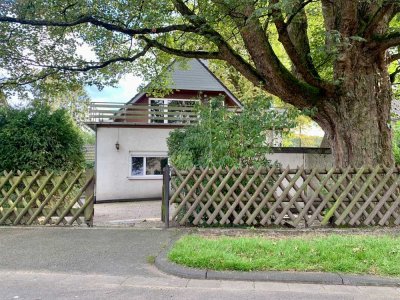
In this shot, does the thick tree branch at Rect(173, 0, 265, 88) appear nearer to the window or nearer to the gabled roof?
the window

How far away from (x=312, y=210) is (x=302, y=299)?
12.7 feet

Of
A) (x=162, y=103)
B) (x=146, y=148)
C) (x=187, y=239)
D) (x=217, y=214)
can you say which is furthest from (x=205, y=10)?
(x=162, y=103)

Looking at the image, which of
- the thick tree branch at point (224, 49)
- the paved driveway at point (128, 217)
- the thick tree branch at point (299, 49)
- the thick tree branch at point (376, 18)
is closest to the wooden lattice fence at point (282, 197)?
the paved driveway at point (128, 217)

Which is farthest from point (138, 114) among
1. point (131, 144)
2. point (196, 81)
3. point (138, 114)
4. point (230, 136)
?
point (230, 136)

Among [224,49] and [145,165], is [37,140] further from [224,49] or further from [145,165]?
[145,165]

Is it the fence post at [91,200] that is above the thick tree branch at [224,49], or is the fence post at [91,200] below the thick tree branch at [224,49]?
below

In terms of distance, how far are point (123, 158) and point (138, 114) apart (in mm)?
2107

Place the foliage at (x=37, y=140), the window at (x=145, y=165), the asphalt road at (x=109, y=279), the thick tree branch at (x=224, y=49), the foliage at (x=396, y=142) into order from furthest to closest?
the window at (x=145, y=165) → the foliage at (x=396, y=142) → the foliage at (x=37, y=140) → the thick tree branch at (x=224, y=49) → the asphalt road at (x=109, y=279)

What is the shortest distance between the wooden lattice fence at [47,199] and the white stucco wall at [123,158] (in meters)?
8.48

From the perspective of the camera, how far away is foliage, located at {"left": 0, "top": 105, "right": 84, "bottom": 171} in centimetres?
931

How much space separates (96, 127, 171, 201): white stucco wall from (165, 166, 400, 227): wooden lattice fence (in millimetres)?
9506

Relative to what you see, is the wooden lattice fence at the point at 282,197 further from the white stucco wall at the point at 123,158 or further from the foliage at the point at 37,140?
the white stucco wall at the point at 123,158

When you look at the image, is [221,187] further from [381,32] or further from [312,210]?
[381,32]

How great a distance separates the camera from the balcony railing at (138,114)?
53.6ft
